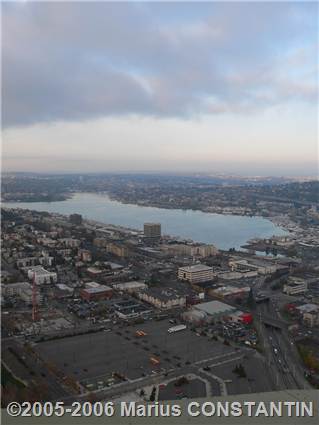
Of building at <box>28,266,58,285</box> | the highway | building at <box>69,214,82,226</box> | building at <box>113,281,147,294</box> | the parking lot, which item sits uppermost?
building at <box>69,214,82,226</box>

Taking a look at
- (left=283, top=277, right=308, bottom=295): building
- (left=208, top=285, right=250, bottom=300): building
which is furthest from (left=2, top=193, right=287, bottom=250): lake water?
(left=208, top=285, right=250, bottom=300): building

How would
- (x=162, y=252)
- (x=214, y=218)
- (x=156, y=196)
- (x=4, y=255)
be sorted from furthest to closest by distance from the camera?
1. (x=156, y=196)
2. (x=214, y=218)
3. (x=162, y=252)
4. (x=4, y=255)

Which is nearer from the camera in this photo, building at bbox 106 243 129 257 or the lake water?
building at bbox 106 243 129 257

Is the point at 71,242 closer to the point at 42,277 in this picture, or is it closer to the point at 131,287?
the point at 42,277

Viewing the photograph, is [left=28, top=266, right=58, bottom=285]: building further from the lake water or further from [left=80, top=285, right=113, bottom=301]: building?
the lake water

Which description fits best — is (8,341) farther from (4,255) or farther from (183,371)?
(4,255)

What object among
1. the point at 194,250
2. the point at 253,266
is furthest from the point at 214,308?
the point at 194,250

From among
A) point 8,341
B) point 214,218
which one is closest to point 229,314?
point 8,341
